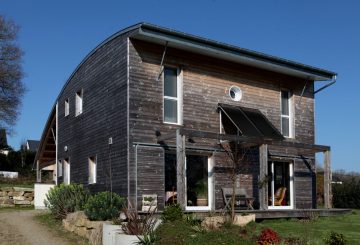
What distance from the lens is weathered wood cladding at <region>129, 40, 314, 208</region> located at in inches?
681

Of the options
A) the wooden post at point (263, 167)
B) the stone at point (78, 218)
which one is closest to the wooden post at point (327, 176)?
the wooden post at point (263, 167)

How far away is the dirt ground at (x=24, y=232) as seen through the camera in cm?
1458

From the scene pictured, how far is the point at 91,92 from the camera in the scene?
66.7 feet

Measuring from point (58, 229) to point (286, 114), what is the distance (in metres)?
11.0

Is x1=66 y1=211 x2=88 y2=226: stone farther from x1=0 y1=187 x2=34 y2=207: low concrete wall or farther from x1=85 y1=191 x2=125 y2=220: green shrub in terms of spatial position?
x1=0 y1=187 x2=34 y2=207: low concrete wall

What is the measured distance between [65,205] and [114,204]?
3057mm

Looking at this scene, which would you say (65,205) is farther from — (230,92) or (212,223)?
(230,92)

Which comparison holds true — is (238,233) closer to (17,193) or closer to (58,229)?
(58,229)

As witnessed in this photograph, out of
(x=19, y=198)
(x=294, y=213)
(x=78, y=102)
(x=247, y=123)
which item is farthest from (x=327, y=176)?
(x=19, y=198)

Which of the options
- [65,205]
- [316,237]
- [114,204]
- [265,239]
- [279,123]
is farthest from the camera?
[279,123]

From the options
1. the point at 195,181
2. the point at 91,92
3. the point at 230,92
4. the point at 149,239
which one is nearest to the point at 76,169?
the point at 91,92

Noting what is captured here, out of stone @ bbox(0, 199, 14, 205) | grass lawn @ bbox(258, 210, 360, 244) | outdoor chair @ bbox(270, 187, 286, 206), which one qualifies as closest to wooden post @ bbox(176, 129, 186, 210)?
grass lawn @ bbox(258, 210, 360, 244)

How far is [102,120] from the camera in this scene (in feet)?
62.5

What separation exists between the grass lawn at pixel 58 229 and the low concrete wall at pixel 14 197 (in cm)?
734
